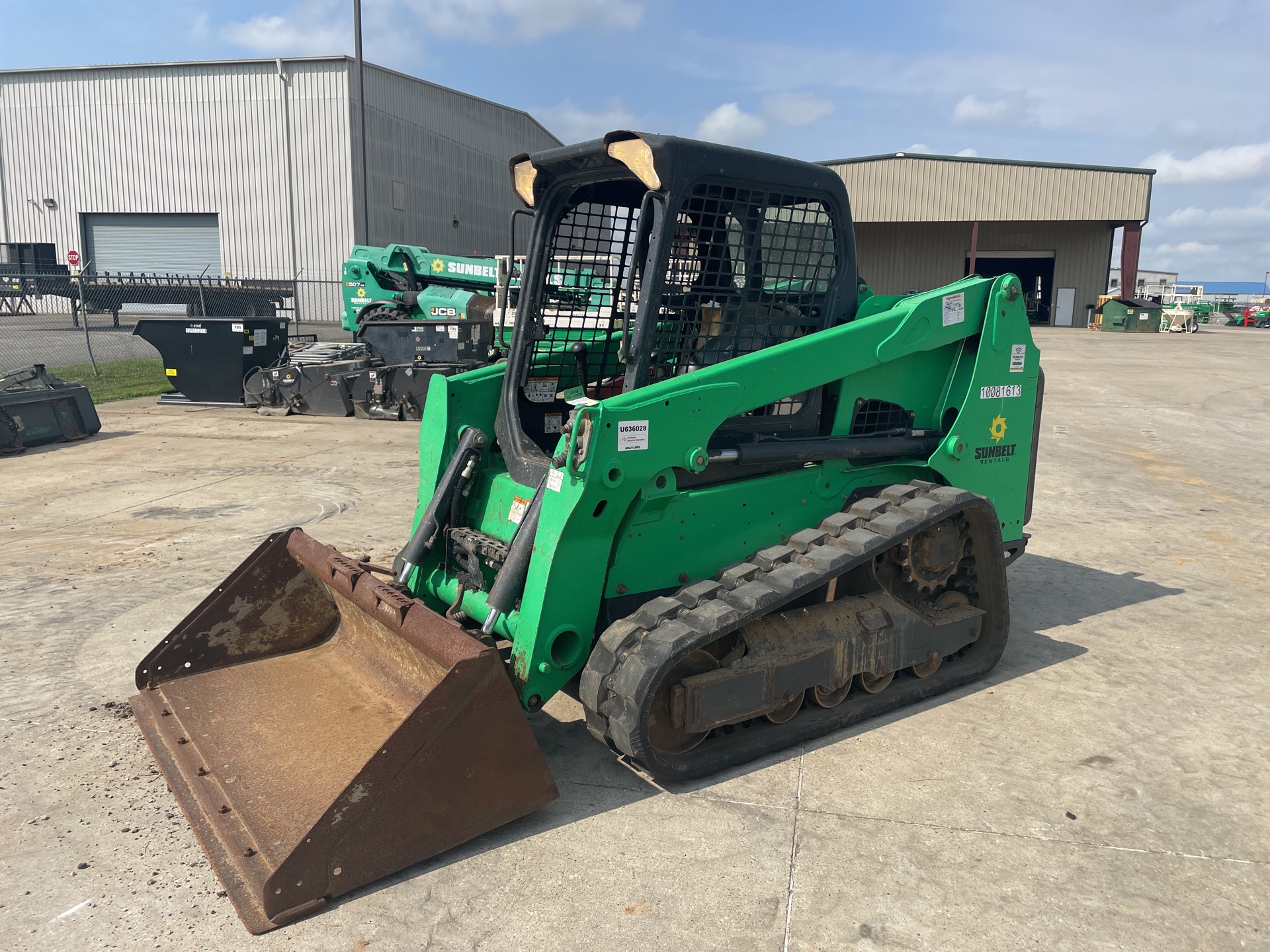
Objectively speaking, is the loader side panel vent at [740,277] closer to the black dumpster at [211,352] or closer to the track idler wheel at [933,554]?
the track idler wheel at [933,554]

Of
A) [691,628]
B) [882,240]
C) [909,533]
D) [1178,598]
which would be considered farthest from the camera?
[882,240]

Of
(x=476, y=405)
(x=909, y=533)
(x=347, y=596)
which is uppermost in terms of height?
(x=476, y=405)

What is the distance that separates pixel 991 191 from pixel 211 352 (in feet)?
93.5

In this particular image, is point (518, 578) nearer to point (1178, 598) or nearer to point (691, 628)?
point (691, 628)

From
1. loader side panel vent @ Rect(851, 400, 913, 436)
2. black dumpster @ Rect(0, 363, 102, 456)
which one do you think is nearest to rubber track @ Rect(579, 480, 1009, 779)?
loader side panel vent @ Rect(851, 400, 913, 436)

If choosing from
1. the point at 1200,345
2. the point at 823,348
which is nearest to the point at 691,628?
the point at 823,348

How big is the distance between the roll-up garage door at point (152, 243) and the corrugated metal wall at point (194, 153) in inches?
16.6

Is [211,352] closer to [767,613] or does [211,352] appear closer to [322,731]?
[322,731]

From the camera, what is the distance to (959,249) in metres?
38.6

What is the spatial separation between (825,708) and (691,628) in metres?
0.97

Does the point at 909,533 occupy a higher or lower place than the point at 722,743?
higher

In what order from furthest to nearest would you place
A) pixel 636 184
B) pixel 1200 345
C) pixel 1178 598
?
1. pixel 1200 345
2. pixel 1178 598
3. pixel 636 184

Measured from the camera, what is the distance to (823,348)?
4.04 m

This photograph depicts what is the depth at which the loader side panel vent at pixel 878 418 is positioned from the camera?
177 inches
